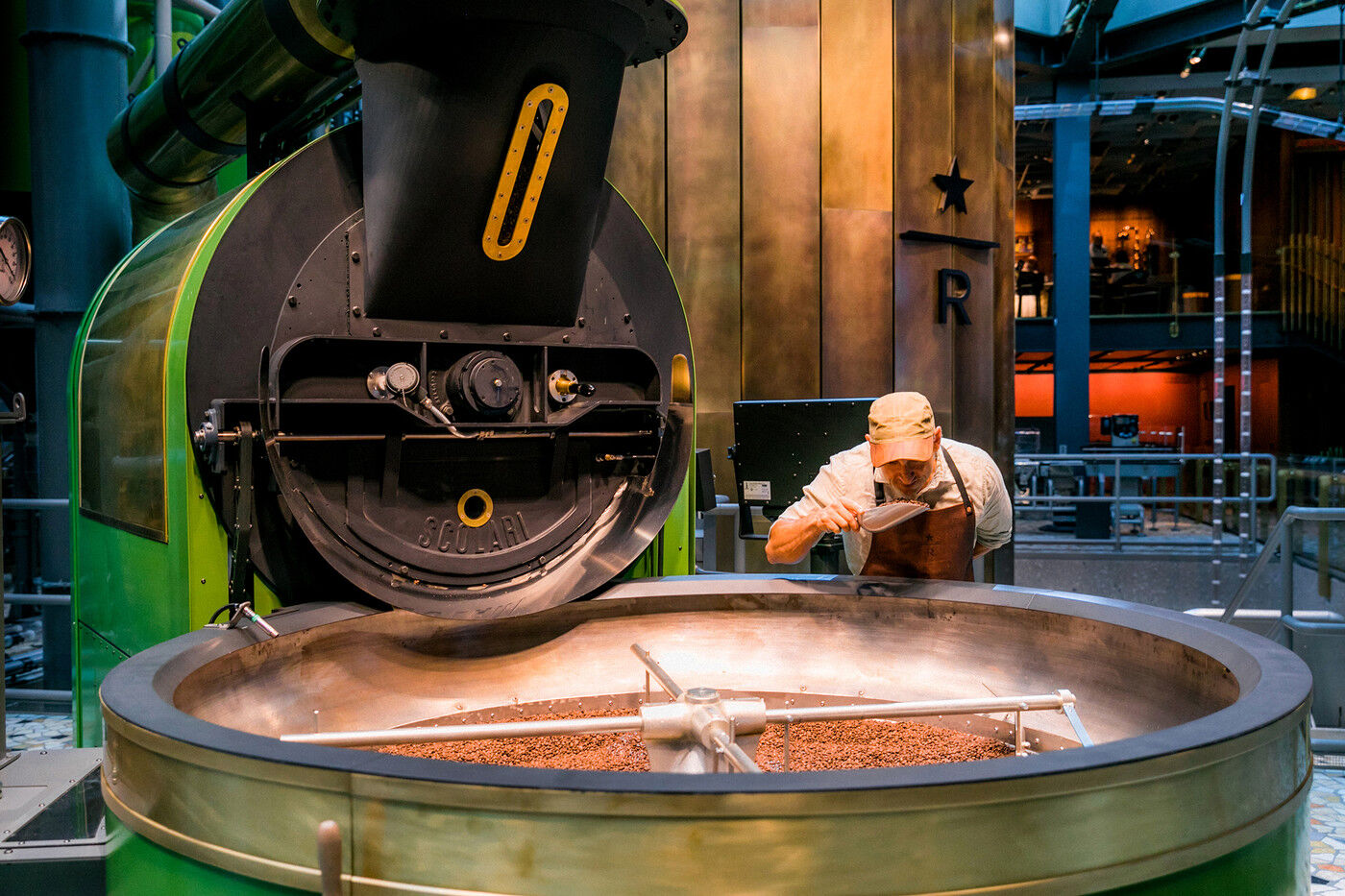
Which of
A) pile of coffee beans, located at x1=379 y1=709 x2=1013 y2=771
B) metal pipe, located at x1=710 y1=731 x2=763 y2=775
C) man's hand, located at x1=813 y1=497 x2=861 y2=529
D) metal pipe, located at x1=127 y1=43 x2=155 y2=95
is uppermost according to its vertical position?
metal pipe, located at x1=127 y1=43 x2=155 y2=95

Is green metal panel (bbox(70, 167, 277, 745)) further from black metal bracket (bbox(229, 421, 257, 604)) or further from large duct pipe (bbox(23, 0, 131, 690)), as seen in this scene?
large duct pipe (bbox(23, 0, 131, 690))

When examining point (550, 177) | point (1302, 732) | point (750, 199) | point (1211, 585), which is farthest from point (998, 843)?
point (1211, 585)

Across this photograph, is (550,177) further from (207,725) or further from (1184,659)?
Result: (1184,659)

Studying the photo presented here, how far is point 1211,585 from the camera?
23.6 feet

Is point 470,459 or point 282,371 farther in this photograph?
point 470,459

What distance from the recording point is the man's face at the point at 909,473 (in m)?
2.49

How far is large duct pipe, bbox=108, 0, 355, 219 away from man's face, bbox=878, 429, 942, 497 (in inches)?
60.3

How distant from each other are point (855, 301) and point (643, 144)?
1.36 meters

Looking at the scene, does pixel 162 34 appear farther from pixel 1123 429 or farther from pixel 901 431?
pixel 1123 429

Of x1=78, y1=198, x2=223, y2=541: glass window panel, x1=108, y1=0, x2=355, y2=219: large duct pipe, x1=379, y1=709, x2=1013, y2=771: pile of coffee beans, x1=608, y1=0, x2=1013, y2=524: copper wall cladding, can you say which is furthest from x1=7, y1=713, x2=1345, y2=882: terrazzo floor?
x1=608, y1=0, x2=1013, y2=524: copper wall cladding

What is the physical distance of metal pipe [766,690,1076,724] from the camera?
1.63m

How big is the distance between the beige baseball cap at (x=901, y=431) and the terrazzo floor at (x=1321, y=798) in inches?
46.0

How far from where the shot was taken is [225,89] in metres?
2.95

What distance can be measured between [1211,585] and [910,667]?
19.6 feet
